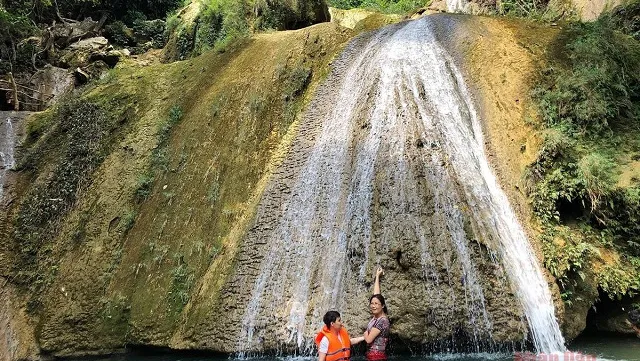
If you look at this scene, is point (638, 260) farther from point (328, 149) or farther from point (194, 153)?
point (194, 153)

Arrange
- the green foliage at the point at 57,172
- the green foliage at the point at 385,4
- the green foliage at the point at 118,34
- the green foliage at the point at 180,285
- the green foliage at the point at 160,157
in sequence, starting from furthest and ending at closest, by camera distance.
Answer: the green foliage at the point at 385,4 < the green foliage at the point at 118,34 < the green foliage at the point at 160,157 < the green foliage at the point at 57,172 < the green foliage at the point at 180,285

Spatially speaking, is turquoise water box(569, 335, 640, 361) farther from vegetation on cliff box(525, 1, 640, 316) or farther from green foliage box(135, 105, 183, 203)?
green foliage box(135, 105, 183, 203)

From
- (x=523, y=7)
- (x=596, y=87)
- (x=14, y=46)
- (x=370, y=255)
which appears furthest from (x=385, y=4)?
(x=370, y=255)

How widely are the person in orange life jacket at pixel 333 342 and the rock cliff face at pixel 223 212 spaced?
2.77 feet

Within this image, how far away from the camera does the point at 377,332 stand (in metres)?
6.24

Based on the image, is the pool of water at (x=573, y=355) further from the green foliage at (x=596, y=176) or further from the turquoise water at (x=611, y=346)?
the green foliage at (x=596, y=176)

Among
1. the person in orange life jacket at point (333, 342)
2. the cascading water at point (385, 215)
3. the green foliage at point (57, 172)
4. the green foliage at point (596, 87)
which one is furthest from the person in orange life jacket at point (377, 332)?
the green foliage at point (57, 172)

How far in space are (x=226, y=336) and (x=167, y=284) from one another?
2.04m

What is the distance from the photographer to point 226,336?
7516mm

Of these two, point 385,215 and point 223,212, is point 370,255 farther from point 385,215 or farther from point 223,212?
point 223,212

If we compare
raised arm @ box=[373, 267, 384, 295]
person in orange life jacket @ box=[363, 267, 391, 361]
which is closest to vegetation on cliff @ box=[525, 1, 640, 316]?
raised arm @ box=[373, 267, 384, 295]

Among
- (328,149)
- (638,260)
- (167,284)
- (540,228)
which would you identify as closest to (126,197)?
(167,284)

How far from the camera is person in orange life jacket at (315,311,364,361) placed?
5.82m

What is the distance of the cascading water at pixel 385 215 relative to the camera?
6.92m
